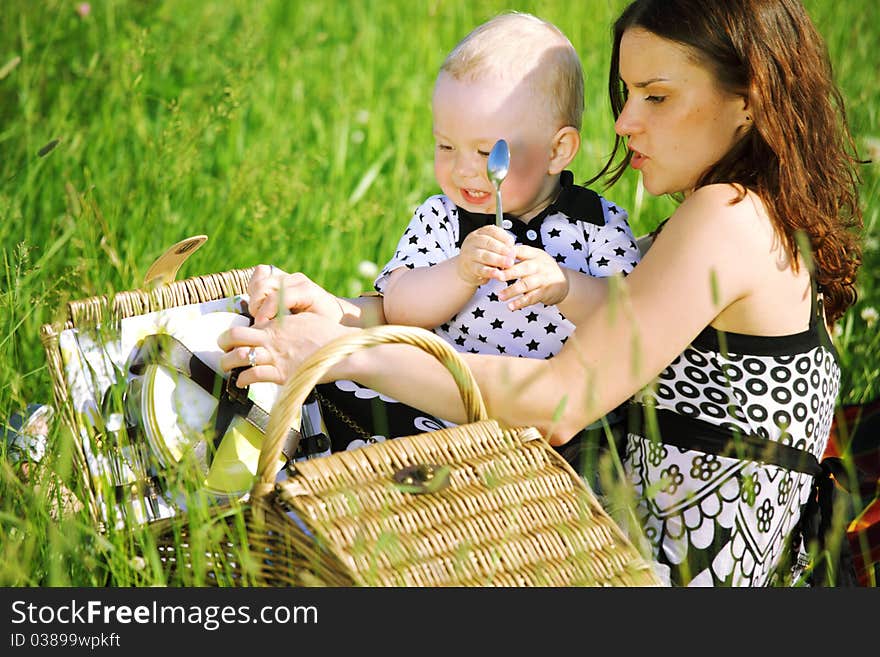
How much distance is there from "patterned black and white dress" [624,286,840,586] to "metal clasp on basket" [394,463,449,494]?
0.49 meters

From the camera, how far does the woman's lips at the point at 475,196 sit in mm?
2318

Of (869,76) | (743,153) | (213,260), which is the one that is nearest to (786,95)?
(743,153)

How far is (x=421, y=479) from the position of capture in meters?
1.73

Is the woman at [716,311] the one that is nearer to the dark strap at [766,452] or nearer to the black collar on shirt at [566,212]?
the dark strap at [766,452]

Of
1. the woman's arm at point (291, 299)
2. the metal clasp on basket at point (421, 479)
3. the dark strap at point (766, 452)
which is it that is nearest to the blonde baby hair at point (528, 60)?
the woman's arm at point (291, 299)

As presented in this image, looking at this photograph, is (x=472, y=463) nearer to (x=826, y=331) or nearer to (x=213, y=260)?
(x=826, y=331)

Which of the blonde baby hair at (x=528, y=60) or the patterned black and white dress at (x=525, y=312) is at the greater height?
the blonde baby hair at (x=528, y=60)

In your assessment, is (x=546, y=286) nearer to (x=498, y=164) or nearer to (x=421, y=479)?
(x=498, y=164)

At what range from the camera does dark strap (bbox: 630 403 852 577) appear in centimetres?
208

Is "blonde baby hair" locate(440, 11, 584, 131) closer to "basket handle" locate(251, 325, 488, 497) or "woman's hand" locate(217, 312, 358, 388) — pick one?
"woman's hand" locate(217, 312, 358, 388)

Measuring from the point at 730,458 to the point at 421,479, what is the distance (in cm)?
65

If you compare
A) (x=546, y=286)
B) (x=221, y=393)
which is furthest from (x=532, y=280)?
(x=221, y=393)

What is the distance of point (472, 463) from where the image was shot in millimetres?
1815

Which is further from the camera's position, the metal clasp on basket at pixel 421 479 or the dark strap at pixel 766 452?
the dark strap at pixel 766 452
